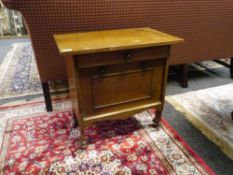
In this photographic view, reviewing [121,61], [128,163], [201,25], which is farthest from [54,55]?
[201,25]

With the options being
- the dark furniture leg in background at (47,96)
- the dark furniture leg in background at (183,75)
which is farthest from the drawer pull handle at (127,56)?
the dark furniture leg in background at (183,75)

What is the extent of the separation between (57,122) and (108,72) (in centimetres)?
65

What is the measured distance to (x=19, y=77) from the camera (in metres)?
2.06

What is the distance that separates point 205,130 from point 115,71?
813 mm

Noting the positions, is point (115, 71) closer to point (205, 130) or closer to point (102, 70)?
point (102, 70)

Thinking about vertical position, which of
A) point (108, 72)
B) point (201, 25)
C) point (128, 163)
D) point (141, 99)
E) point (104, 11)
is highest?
point (104, 11)

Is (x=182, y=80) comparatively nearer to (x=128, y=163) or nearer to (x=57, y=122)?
(x=128, y=163)

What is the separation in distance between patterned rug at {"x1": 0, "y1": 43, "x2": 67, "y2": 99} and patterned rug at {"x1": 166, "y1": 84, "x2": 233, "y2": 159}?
1.15m

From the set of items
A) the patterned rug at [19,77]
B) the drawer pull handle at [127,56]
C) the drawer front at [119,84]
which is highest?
the drawer pull handle at [127,56]

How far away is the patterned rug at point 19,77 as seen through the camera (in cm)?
180

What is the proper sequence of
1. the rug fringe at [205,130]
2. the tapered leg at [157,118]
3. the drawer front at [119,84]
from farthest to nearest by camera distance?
the tapered leg at [157,118] → the rug fringe at [205,130] → the drawer front at [119,84]

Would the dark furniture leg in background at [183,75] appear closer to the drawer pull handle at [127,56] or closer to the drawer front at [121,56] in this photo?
the drawer front at [121,56]

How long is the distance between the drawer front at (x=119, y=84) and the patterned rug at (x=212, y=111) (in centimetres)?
50

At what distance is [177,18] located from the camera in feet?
4.80
